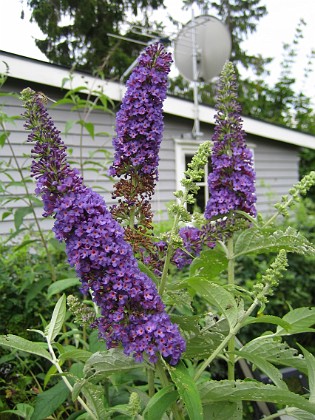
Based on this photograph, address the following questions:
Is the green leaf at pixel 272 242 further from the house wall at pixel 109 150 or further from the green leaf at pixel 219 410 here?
the house wall at pixel 109 150

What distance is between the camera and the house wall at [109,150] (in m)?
5.70

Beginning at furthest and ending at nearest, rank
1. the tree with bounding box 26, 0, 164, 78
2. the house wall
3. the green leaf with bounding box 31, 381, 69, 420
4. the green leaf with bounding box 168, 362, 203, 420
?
the tree with bounding box 26, 0, 164, 78 → the house wall → the green leaf with bounding box 31, 381, 69, 420 → the green leaf with bounding box 168, 362, 203, 420

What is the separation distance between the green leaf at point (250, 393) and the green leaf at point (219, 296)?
0.14 meters

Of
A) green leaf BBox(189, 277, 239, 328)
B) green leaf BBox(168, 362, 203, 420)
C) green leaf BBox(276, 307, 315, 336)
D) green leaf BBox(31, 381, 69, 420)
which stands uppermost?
green leaf BBox(189, 277, 239, 328)

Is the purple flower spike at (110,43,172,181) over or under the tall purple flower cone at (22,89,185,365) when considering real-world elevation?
over

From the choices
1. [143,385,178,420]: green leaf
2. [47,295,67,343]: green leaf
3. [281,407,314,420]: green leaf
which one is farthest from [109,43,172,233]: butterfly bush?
[281,407,314,420]: green leaf

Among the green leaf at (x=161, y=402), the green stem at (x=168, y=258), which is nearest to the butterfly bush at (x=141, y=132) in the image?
the green stem at (x=168, y=258)

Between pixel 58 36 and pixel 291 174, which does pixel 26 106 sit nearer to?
pixel 291 174

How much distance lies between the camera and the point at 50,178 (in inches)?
41.6

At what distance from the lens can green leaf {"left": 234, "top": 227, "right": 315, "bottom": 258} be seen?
134 cm

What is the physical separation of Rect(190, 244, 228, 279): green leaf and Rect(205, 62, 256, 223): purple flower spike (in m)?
0.11

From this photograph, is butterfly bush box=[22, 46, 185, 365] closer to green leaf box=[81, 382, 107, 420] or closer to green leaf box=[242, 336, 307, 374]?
green leaf box=[81, 382, 107, 420]

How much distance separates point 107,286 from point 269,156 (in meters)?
10.0

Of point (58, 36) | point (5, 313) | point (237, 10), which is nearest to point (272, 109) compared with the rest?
point (58, 36)
